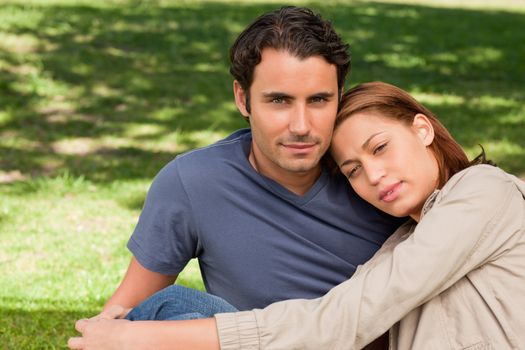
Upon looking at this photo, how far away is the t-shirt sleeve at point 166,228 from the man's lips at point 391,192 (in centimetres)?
76

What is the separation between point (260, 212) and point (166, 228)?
0.37m

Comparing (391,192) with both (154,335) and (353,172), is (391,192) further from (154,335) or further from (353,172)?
(154,335)

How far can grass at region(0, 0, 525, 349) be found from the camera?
535 cm

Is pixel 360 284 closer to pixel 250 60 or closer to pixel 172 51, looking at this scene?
pixel 250 60

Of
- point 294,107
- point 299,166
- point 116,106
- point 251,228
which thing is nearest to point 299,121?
point 294,107

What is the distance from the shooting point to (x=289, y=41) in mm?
3129

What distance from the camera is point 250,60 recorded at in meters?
3.21

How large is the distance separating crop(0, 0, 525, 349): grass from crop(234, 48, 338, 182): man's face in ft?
5.93

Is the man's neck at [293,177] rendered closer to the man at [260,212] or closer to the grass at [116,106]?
the man at [260,212]

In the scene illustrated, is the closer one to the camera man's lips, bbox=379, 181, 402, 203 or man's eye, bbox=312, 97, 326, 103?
man's lips, bbox=379, 181, 402, 203

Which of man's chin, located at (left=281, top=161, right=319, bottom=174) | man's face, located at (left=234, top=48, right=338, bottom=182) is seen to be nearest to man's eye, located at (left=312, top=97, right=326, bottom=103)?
man's face, located at (left=234, top=48, right=338, bottom=182)

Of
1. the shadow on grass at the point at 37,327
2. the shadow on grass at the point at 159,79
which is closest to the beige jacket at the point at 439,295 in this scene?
the shadow on grass at the point at 37,327

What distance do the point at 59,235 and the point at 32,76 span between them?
4051mm

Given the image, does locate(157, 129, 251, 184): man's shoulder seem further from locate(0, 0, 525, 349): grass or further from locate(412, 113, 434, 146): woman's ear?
locate(0, 0, 525, 349): grass
